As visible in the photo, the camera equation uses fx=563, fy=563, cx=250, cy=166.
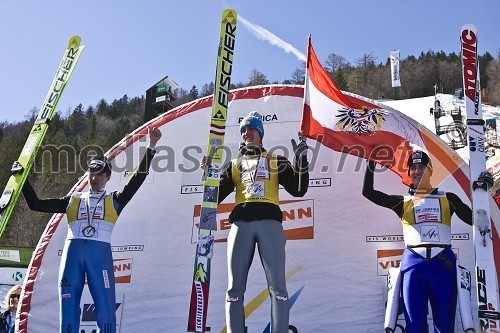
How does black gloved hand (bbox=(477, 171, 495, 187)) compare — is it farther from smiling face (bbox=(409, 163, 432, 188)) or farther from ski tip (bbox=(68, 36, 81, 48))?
ski tip (bbox=(68, 36, 81, 48))

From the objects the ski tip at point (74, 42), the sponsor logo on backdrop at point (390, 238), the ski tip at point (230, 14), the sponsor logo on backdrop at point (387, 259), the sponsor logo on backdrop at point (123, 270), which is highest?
the ski tip at point (74, 42)

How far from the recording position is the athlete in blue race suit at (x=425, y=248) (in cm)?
446

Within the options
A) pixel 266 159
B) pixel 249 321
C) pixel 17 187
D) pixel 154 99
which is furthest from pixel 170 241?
pixel 154 99

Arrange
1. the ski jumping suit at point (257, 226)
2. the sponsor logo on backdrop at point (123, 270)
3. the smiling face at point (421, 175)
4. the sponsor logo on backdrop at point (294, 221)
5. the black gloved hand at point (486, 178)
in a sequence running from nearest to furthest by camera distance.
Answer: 1. the ski jumping suit at point (257, 226)
2. the black gloved hand at point (486, 178)
3. the smiling face at point (421, 175)
4. the sponsor logo on backdrop at point (294, 221)
5. the sponsor logo on backdrop at point (123, 270)

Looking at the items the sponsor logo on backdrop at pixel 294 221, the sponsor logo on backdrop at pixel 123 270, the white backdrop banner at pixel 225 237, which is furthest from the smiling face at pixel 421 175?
the sponsor logo on backdrop at pixel 123 270

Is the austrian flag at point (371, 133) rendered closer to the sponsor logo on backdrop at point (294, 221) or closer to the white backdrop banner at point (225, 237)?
the white backdrop banner at point (225, 237)

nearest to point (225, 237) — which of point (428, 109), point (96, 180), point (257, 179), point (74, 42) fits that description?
point (96, 180)

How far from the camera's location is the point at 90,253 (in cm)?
490

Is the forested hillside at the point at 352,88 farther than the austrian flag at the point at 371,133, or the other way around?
the forested hillside at the point at 352,88

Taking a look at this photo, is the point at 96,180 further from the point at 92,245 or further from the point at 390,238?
the point at 390,238

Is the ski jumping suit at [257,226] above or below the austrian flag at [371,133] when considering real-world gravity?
below

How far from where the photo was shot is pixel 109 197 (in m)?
5.28

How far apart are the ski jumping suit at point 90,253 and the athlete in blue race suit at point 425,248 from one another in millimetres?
2334

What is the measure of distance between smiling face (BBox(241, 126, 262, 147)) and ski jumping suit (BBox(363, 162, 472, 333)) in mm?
1262
